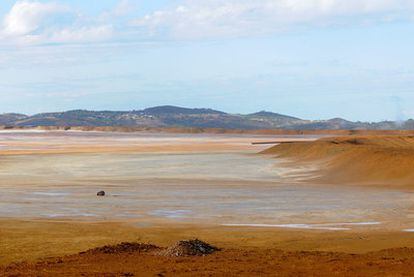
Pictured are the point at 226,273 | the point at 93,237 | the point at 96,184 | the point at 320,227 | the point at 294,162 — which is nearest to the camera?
the point at 226,273

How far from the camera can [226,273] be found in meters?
14.6

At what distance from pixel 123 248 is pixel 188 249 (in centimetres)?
161

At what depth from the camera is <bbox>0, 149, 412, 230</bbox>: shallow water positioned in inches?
968

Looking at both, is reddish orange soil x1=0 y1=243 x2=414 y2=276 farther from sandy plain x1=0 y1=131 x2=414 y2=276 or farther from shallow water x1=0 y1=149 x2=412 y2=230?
shallow water x1=0 y1=149 x2=412 y2=230

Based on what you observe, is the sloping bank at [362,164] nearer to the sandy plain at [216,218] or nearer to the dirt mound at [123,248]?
the sandy plain at [216,218]

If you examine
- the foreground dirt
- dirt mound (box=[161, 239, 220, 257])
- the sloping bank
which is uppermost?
the sloping bank

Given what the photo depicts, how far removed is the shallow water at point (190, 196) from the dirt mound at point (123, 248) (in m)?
5.17

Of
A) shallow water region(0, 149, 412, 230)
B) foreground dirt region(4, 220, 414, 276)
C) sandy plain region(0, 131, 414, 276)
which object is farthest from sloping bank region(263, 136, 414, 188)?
foreground dirt region(4, 220, 414, 276)

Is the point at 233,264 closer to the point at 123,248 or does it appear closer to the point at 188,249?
→ the point at 188,249

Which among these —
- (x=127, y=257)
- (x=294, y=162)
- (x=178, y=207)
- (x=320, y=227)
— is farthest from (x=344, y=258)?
(x=294, y=162)

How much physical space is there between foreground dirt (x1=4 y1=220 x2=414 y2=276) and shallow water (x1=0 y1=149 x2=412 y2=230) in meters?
2.15

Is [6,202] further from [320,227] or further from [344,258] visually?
[344,258]

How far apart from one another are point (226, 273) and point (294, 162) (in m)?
37.8

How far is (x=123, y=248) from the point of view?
691 inches
